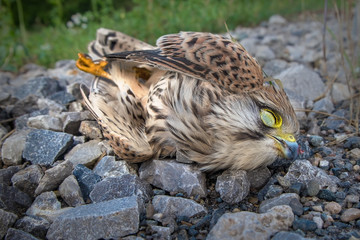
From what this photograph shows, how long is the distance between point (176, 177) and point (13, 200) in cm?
117

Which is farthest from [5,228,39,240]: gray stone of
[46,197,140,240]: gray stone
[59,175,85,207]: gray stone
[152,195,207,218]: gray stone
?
[152,195,207,218]: gray stone

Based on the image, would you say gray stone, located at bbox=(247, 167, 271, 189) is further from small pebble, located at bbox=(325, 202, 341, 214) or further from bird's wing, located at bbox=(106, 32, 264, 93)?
bird's wing, located at bbox=(106, 32, 264, 93)

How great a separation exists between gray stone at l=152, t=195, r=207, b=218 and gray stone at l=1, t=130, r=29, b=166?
140 centimetres

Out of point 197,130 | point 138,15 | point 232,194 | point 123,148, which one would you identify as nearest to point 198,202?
point 232,194

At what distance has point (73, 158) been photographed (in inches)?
121

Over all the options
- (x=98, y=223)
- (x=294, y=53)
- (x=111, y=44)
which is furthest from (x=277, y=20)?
(x=98, y=223)

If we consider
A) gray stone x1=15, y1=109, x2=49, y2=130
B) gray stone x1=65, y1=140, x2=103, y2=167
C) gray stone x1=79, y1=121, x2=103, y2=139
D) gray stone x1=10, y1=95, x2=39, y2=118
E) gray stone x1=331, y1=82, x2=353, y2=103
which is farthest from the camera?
gray stone x1=331, y1=82, x2=353, y2=103

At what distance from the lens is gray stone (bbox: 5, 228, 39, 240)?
2209mm

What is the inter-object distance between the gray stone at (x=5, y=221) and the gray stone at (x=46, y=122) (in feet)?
3.90

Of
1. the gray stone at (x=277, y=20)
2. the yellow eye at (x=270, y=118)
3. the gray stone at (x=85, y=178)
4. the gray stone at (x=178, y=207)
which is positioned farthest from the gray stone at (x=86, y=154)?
the gray stone at (x=277, y=20)

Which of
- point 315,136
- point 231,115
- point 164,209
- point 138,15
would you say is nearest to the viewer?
point 164,209

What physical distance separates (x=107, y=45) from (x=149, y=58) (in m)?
1.14

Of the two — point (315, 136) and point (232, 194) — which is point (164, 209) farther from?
point (315, 136)

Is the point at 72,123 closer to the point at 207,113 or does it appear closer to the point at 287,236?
the point at 207,113
